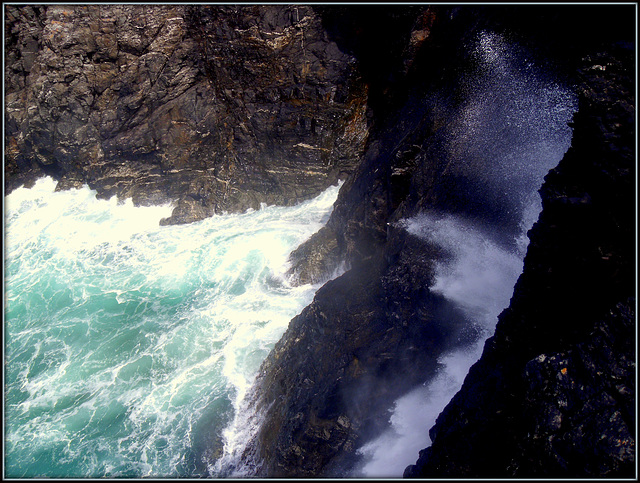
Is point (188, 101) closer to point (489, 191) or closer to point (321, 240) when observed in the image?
point (321, 240)

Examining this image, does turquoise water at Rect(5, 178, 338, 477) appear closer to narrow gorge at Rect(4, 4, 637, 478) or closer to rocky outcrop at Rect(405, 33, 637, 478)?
narrow gorge at Rect(4, 4, 637, 478)

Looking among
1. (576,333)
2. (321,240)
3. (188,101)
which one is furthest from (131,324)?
(576,333)

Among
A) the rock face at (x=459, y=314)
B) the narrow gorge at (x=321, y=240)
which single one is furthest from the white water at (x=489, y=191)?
the rock face at (x=459, y=314)

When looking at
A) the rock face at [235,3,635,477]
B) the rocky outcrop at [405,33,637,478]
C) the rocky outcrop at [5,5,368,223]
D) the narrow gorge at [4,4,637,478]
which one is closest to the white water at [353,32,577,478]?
the narrow gorge at [4,4,637,478]

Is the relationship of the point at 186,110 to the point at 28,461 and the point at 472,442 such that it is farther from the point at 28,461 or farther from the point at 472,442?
the point at 472,442

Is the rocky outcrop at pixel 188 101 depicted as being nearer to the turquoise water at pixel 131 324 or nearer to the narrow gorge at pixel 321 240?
the narrow gorge at pixel 321 240

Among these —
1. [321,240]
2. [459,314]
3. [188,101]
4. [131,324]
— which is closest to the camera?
[459,314]
